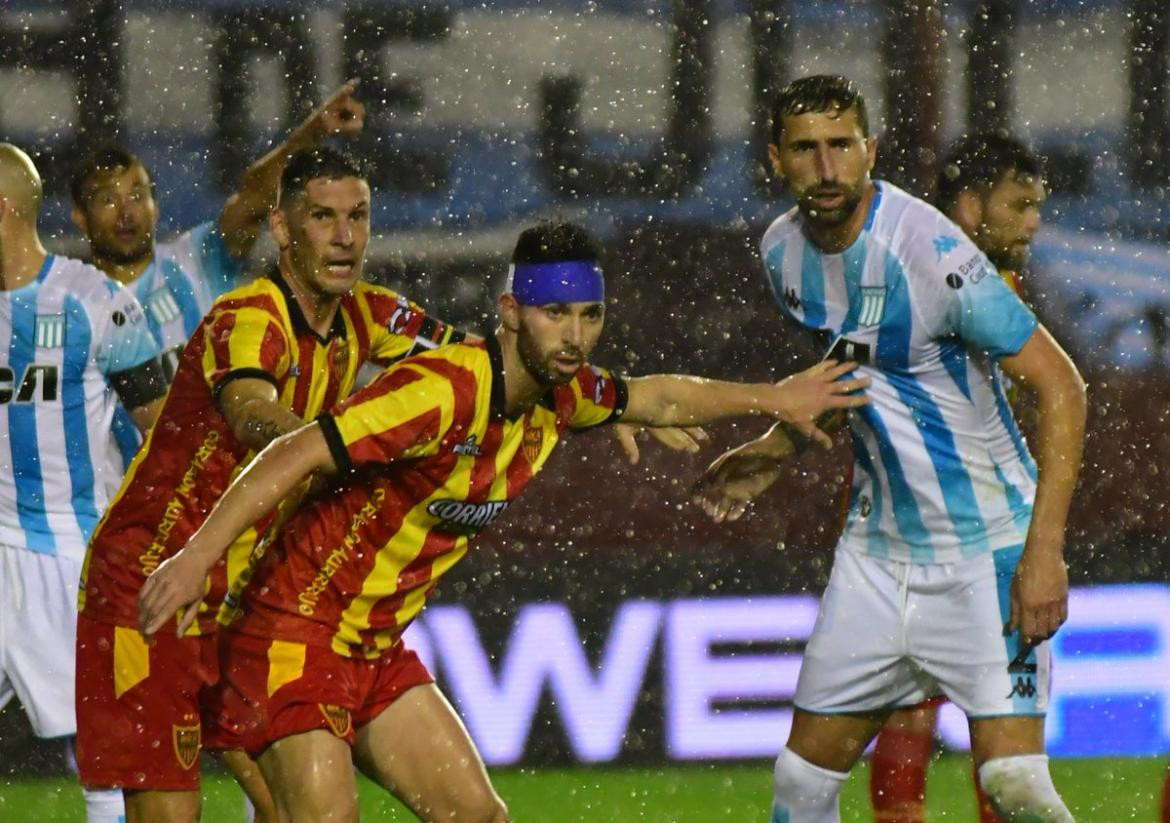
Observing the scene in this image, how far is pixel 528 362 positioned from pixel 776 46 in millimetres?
4666

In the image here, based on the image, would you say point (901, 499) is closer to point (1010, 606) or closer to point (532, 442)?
point (1010, 606)

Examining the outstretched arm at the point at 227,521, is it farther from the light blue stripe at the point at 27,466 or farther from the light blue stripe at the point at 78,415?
the light blue stripe at the point at 27,466

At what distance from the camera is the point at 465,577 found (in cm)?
766

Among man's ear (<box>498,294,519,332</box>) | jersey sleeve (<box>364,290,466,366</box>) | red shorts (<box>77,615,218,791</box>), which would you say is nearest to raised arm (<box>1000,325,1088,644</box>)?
man's ear (<box>498,294,519,332</box>)

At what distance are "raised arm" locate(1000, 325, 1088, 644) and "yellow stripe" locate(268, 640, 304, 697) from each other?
1.55 metres

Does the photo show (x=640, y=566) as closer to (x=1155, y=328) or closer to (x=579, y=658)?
(x=579, y=658)

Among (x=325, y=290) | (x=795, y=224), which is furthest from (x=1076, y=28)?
(x=325, y=290)

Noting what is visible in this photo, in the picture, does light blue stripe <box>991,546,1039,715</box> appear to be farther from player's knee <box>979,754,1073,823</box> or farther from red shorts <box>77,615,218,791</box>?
red shorts <box>77,615,218,791</box>

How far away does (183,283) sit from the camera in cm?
694

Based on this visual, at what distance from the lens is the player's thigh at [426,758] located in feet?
15.6

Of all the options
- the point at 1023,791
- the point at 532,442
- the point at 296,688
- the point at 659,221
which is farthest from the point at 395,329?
the point at 659,221

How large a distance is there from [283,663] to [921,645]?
1446 mm

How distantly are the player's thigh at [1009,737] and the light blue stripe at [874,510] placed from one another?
19.0 inches

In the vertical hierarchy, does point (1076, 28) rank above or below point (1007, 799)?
above
